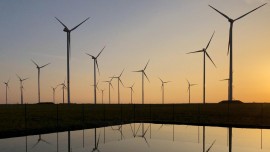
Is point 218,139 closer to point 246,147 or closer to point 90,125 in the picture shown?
point 246,147

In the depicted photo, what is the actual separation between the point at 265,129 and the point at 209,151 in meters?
19.2

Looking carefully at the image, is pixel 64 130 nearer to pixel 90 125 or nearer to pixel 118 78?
pixel 90 125

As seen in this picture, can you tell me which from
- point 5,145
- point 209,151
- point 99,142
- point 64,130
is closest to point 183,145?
point 209,151

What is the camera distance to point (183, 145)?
2553cm

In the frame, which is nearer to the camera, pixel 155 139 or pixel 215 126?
pixel 155 139

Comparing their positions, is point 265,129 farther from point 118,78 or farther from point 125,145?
point 118,78

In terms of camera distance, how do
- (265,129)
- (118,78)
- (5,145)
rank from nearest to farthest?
(5,145)
(265,129)
(118,78)

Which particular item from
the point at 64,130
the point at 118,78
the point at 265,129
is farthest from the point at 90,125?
the point at 118,78

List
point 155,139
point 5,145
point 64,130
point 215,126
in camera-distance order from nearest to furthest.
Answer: point 5,145
point 155,139
point 64,130
point 215,126

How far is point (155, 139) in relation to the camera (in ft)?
94.1

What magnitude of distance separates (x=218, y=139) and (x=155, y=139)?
5.03 meters

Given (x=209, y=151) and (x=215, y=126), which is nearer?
(x=209, y=151)

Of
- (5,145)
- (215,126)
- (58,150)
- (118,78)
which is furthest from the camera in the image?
(118,78)

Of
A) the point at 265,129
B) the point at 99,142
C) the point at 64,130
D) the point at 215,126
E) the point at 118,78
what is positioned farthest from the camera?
the point at 118,78
